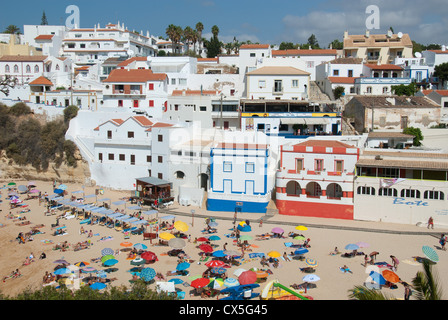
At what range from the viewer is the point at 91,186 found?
4412cm

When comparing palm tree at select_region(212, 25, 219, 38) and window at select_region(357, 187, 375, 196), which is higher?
palm tree at select_region(212, 25, 219, 38)

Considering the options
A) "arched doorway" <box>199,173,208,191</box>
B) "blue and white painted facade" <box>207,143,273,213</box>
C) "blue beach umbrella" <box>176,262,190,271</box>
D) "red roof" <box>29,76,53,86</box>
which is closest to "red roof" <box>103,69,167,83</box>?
"red roof" <box>29,76,53,86</box>

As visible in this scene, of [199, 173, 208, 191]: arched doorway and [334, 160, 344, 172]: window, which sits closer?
[334, 160, 344, 172]: window

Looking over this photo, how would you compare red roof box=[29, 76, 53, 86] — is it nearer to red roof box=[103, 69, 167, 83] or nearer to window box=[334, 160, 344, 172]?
red roof box=[103, 69, 167, 83]

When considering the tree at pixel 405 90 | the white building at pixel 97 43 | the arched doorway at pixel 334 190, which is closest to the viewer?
the arched doorway at pixel 334 190

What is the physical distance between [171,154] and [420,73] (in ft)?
125

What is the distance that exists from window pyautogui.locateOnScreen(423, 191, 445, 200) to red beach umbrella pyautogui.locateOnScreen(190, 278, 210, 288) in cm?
1938

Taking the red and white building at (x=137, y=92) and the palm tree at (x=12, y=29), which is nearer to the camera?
the red and white building at (x=137, y=92)

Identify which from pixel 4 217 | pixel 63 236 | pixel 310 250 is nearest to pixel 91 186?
pixel 4 217

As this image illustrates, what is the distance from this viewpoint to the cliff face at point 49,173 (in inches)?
1768

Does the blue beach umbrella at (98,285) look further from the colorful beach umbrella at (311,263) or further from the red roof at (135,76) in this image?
the red roof at (135,76)

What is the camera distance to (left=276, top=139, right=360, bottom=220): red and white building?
1315 inches

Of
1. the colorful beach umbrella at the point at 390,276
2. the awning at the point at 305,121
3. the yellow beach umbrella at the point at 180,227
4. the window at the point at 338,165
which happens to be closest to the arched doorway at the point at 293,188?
the window at the point at 338,165

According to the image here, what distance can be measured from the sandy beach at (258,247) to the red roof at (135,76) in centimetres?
2123
